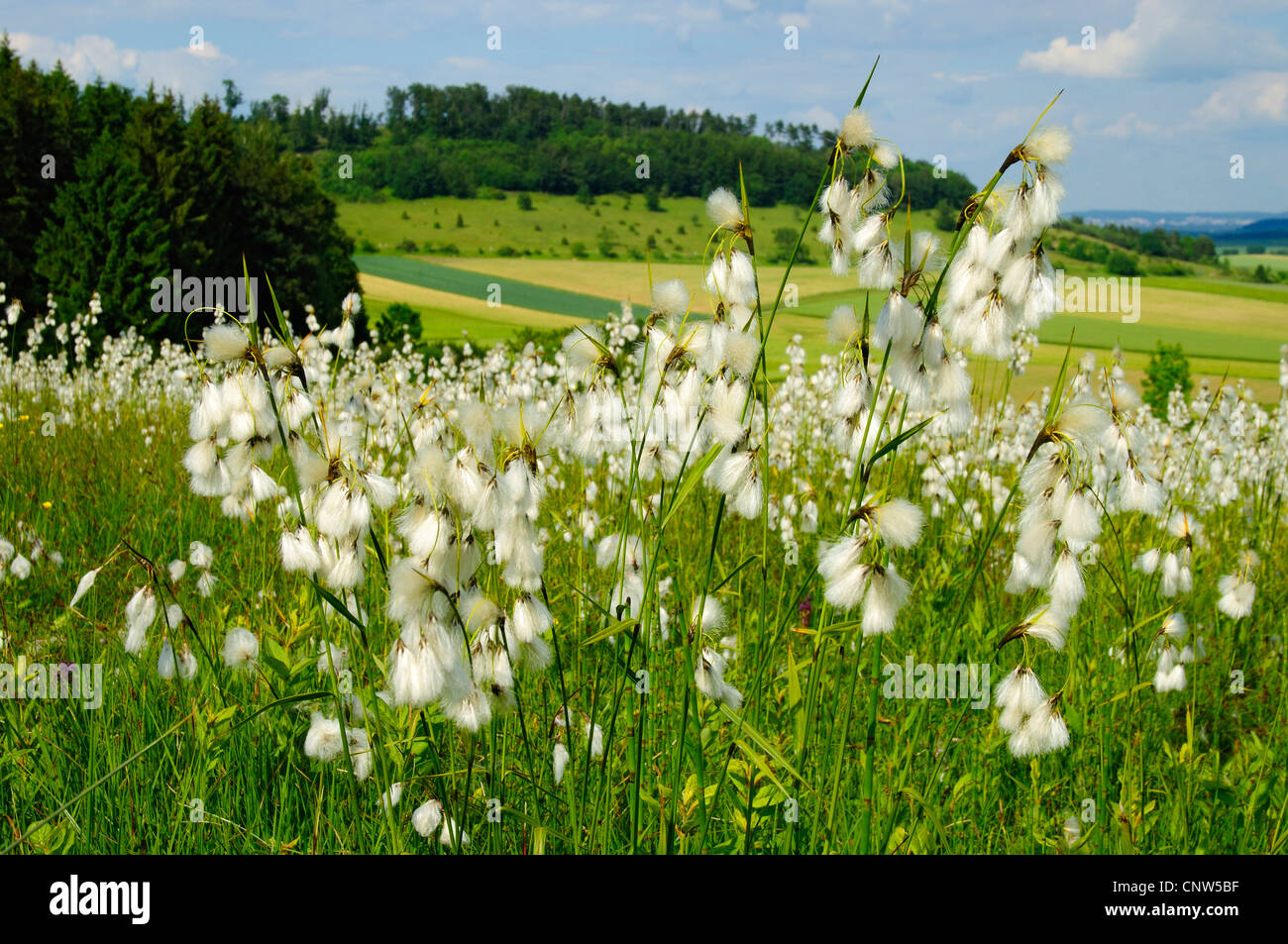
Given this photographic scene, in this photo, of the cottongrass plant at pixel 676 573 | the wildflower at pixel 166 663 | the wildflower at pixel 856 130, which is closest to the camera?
the cottongrass plant at pixel 676 573

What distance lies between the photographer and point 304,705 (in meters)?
2.77

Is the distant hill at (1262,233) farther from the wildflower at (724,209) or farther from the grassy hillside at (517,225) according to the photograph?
the wildflower at (724,209)

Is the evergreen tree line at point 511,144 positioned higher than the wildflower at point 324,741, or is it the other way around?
the evergreen tree line at point 511,144

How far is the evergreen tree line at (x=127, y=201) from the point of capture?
30781mm

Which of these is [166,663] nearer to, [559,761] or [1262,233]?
[559,761]

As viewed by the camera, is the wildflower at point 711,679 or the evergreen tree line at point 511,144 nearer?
the wildflower at point 711,679

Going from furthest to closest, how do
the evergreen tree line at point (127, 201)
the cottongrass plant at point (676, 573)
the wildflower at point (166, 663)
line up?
the evergreen tree line at point (127, 201), the wildflower at point (166, 663), the cottongrass plant at point (676, 573)

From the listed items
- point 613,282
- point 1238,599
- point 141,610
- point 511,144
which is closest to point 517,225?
point 511,144

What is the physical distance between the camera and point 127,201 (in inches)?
1209

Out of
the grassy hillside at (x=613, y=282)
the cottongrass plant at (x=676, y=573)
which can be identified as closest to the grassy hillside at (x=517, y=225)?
the grassy hillside at (x=613, y=282)

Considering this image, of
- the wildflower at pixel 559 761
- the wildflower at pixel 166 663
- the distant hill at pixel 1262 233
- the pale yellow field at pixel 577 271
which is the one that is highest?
the distant hill at pixel 1262 233
